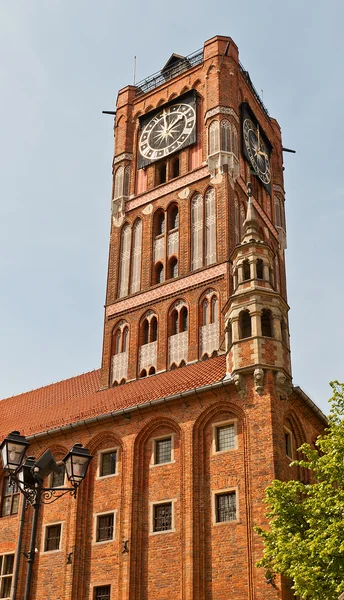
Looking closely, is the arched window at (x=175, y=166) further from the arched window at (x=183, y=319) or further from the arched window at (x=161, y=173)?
the arched window at (x=183, y=319)

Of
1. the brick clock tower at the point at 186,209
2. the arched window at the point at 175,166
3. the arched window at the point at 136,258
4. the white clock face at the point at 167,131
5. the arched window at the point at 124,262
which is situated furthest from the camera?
the white clock face at the point at 167,131

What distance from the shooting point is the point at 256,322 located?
29.3m

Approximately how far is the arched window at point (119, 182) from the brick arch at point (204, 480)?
22.8 meters

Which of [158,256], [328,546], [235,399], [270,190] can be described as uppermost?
[270,190]

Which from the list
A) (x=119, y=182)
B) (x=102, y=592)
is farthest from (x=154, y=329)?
(x=102, y=592)

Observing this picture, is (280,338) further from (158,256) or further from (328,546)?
(158,256)

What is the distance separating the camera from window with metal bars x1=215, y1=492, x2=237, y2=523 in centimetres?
2619

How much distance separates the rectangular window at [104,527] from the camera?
2900cm

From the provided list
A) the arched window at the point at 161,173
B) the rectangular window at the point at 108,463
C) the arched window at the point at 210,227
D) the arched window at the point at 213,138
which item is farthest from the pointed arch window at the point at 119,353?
the arched window at the point at 213,138

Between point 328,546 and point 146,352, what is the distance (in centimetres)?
2214

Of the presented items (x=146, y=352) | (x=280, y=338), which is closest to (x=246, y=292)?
(x=280, y=338)

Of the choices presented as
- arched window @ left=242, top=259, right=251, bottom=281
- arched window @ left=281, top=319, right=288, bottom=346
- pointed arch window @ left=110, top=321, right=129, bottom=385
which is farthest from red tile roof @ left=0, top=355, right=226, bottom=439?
arched window @ left=242, top=259, right=251, bottom=281

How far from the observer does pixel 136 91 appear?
173 feet

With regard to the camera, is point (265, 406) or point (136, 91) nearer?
point (265, 406)
